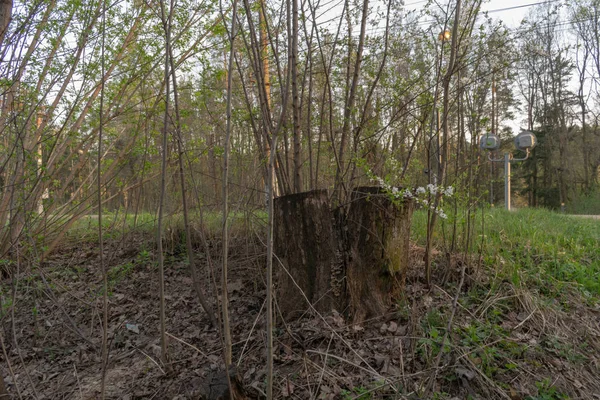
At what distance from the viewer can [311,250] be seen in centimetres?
315

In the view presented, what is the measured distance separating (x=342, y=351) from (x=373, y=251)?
0.78 m

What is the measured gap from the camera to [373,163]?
12.1 ft

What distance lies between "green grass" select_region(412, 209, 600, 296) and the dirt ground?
31cm

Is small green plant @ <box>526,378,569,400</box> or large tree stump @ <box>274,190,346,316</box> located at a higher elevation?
large tree stump @ <box>274,190,346,316</box>

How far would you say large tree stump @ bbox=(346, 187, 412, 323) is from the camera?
10.2 feet

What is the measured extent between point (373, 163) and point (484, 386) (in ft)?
6.46

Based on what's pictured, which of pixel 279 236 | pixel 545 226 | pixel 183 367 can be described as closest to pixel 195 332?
pixel 183 367

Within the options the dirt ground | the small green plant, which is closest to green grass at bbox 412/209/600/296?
the dirt ground

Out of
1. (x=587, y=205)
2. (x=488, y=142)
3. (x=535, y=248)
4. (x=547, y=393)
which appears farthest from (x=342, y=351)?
(x=587, y=205)

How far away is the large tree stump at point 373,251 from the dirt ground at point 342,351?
139mm

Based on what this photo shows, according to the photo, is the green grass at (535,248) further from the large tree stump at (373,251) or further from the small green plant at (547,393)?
the small green plant at (547,393)

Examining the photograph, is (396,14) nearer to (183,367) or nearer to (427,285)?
(427,285)

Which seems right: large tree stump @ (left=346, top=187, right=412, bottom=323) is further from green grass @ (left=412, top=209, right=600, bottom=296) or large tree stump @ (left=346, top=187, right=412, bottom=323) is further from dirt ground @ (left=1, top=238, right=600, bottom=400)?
green grass @ (left=412, top=209, right=600, bottom=296)

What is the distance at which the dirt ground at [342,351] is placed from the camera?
241cm
